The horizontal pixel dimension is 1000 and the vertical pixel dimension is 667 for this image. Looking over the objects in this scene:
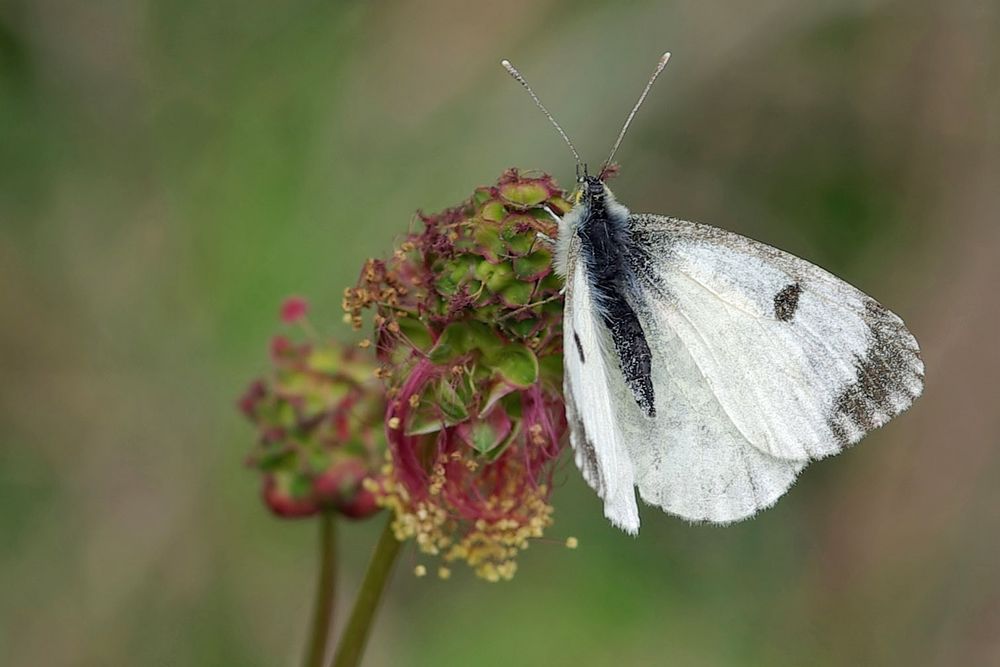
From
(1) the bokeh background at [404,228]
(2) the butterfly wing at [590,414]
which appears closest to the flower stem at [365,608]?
(2) the butterfly wing at [590,414]

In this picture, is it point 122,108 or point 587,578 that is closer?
point 587,578

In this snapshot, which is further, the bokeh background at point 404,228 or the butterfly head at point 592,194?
the bokeh background at point 404,228

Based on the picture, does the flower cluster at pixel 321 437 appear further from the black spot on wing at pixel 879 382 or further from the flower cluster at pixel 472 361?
the black spot on wing at pixel 879 382

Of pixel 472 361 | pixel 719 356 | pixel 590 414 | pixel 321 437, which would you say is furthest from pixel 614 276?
pixel 321 437

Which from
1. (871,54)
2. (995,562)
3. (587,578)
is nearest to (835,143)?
(871,54)

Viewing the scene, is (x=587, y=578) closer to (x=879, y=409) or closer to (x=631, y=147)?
(x=631, y=147)

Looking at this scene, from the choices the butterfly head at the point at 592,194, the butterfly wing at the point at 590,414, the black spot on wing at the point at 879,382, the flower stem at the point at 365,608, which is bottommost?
the flower stem at the point at 365,608
